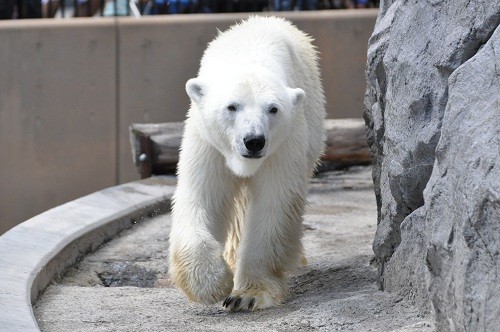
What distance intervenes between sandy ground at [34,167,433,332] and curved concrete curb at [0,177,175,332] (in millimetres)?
82

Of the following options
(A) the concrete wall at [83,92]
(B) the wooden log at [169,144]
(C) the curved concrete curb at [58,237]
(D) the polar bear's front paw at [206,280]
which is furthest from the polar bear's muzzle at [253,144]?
(A) the concrete wall at [83,92]

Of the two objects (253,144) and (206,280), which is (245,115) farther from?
(206,280)

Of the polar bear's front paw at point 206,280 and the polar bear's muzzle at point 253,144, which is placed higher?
the polar bear's muzzle at point 253,144

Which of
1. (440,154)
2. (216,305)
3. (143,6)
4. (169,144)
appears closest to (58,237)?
(216,305)

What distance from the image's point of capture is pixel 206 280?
4.25 meters

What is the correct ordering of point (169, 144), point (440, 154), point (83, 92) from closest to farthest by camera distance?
point (440, 154) → point (169, 144) → point (83, 92)

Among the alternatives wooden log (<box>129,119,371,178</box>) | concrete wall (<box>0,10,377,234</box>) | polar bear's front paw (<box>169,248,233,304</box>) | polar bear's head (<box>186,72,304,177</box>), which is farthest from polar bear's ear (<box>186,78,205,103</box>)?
concrete wall (<box>0,10,377,234</box>)

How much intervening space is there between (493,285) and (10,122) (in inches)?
249

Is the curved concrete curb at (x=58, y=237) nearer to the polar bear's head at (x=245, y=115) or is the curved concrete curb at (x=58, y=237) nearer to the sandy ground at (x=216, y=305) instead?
the sandy ground at (x=216, y=305)

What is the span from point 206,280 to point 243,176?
0.48 meters

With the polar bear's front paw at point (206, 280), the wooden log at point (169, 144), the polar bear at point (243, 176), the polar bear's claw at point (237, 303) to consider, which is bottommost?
the wooden log at point (169, 144)

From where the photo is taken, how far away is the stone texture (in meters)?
2.98

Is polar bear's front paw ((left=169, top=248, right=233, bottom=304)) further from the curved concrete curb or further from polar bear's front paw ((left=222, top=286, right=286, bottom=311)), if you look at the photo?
the curved concrete curb

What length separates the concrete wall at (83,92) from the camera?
8570 mm
